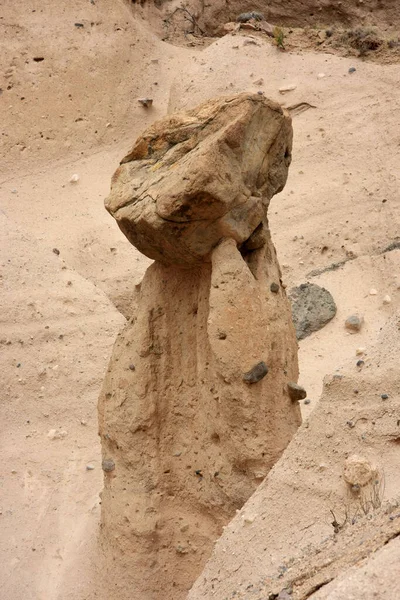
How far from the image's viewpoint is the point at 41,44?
30.9ft

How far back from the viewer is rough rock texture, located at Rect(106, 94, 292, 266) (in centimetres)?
384

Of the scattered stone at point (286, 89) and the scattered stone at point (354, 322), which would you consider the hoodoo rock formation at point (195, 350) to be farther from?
the scattered stone at point (286, 89)

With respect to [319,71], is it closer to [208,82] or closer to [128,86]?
[208,82]

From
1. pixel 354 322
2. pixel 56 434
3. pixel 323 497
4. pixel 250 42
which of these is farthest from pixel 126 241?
pixel 323 497

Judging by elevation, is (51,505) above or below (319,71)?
below

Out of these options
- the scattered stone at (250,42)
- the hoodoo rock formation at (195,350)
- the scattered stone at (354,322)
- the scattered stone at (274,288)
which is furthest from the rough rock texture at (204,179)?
the scattered stone at (250,42)

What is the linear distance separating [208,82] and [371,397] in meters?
5.79

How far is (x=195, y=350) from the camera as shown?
428 cm

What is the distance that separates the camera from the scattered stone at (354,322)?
23.5 ft

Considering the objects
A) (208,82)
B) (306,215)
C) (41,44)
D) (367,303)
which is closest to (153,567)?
(367,303)

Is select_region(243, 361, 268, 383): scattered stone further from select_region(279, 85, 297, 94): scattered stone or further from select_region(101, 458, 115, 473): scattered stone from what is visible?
select_region(279, 85, 297, 94): scattered stone

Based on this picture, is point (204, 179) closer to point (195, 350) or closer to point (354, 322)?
point (195, 350)

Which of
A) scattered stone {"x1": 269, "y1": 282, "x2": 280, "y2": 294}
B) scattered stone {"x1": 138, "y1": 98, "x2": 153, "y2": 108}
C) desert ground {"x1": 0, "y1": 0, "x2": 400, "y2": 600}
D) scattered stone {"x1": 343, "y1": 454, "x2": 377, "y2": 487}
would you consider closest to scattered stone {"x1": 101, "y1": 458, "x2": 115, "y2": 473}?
desert ground {"x1": 0, "y1": 0, "x2": 400, "y2": 600}

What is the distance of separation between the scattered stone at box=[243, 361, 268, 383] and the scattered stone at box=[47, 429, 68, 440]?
95.4 inches
